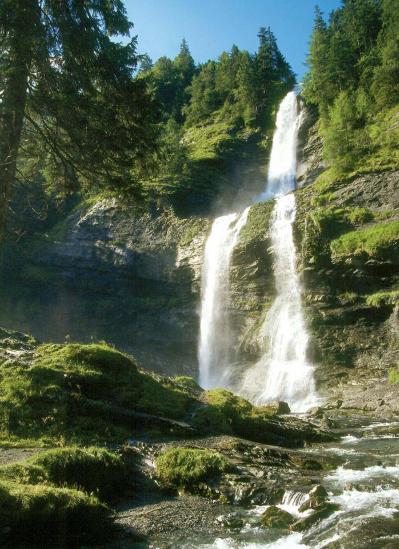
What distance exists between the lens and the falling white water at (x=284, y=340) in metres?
28.3

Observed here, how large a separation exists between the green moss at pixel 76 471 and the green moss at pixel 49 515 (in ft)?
2.01

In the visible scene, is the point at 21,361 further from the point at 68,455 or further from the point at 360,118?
the point at 360,118

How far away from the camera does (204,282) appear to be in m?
36.7

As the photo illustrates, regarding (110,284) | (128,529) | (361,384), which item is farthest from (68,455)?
(110,284)

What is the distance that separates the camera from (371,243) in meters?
28.4

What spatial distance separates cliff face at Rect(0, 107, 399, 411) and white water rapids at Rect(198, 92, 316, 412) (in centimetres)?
66

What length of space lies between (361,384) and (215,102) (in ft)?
185

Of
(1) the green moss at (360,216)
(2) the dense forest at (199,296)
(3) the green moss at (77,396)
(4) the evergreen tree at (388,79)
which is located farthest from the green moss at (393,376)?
(4) the evergreen tree at (388,79)

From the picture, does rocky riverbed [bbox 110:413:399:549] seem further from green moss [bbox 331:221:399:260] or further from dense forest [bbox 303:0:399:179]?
dense forest [bbox 303:0:399:179]

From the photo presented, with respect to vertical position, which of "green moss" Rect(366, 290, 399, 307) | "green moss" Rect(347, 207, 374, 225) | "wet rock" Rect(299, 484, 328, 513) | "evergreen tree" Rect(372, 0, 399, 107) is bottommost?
"wet rock" Rect(299, 484, 328, 513)

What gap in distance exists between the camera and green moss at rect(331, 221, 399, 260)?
27891 mm

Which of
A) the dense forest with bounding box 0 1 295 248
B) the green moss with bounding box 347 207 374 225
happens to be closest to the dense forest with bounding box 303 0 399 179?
the green moss with bounding box 347 207 374 225

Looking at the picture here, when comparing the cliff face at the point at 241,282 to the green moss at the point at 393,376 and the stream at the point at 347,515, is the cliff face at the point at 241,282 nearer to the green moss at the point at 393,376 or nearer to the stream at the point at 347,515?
the green moss at the point at 393,376

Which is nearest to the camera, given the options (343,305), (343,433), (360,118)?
(343,433)
